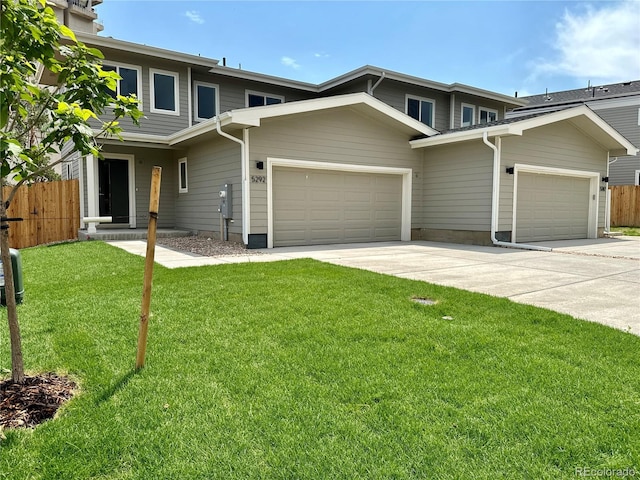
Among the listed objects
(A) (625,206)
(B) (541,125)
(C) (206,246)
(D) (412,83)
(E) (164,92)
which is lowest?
(C) (206,246)

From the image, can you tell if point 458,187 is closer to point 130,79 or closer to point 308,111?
point 308,111

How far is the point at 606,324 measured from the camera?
3914 millimetres

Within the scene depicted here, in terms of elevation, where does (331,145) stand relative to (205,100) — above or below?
below

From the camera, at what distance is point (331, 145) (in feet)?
36.1

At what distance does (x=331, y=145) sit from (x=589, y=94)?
61.2 ft

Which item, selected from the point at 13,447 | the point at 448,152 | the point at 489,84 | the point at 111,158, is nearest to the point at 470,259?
the point at 448,152

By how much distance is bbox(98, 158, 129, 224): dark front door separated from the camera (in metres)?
13.1

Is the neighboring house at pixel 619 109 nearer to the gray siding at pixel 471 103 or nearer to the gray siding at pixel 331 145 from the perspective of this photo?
the gray siding at pixel 471 103

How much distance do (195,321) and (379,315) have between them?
1.70 meters

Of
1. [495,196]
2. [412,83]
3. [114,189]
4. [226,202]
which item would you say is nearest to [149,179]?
[114,189]

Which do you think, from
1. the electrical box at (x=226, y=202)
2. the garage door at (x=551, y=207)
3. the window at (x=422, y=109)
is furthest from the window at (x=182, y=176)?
the garage door at (x=551, y=207)

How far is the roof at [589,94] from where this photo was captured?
→ 21438 mm

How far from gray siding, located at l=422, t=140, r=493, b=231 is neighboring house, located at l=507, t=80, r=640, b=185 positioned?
35.0 feet

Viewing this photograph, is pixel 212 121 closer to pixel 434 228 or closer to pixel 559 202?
pixel 434 228
